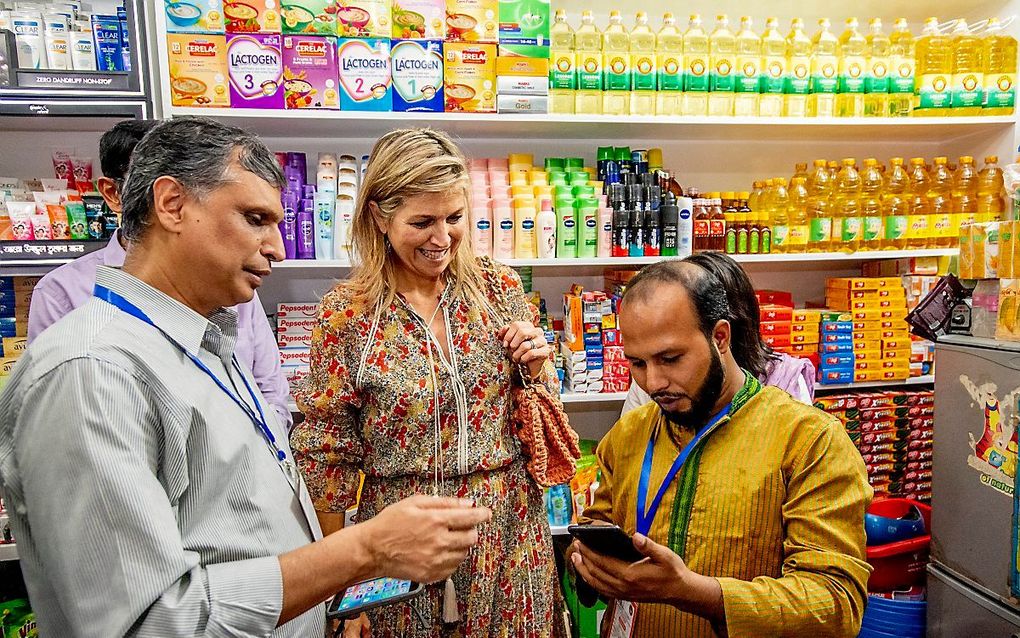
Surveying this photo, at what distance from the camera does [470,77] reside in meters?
2.71

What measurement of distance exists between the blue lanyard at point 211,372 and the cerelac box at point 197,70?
172 centimetres

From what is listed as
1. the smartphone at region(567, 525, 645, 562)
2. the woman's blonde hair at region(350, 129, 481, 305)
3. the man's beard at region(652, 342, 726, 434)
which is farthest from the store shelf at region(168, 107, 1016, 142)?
the smartphone at region(567, 525, 645, 562)

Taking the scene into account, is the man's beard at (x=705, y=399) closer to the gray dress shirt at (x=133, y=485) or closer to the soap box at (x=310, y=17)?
the gray dress shirt at (x=133, y=485)

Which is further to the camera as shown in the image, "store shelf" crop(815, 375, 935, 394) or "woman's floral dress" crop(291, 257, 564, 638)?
"store shelf" crop(815, 375, 935, 394)

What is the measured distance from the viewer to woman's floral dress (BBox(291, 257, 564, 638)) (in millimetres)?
1574

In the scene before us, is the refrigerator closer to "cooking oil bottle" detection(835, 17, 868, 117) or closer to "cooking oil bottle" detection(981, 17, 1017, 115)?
"cooking oil bottle" detection(835, 17, 868, 117)

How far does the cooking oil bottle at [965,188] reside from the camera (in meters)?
3.31

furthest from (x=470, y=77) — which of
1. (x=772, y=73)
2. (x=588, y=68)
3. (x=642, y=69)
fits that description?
(x=772, y=73)

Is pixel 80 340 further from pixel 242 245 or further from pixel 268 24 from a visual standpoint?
pixel 268 24

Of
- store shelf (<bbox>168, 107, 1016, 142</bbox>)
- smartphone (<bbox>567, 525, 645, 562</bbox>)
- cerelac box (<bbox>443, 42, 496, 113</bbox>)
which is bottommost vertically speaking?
smartphone (<bbox>567, 525, 645, 562</bbox>)

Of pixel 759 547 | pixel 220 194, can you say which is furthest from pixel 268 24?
pixel 759 547

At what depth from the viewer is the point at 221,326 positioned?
1.26m

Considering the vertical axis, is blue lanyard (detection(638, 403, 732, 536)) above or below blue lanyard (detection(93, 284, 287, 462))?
below

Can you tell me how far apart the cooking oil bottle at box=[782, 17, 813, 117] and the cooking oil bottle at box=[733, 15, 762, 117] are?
5.8 inches
